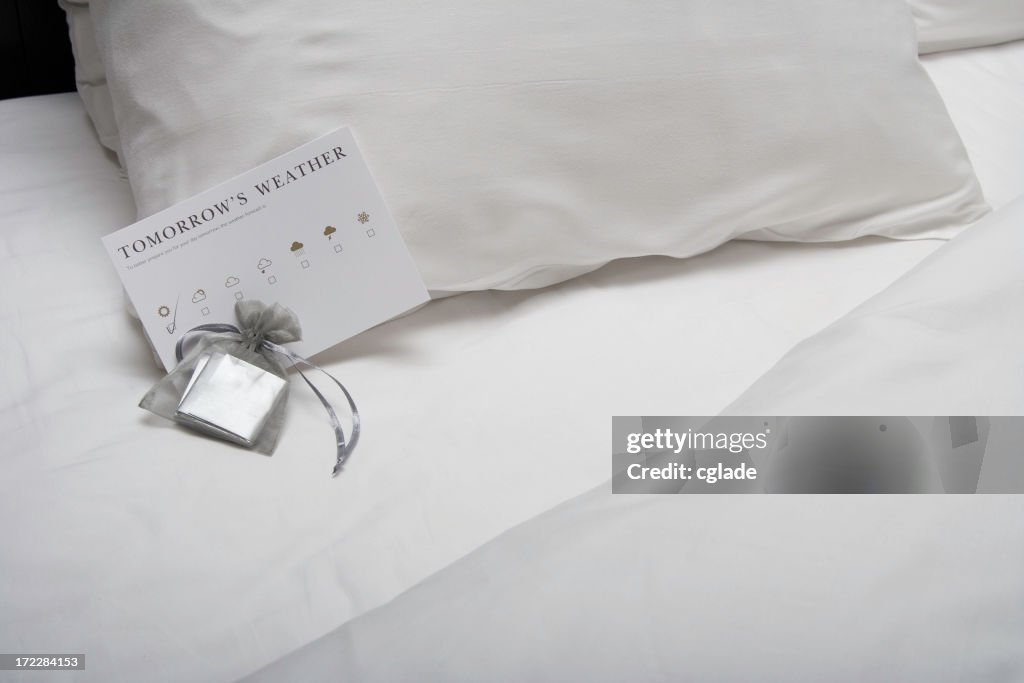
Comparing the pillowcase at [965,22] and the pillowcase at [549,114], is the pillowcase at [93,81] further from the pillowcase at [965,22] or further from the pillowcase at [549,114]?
the pillowcase at [965,22]

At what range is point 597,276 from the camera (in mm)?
823

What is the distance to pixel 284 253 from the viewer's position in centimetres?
71

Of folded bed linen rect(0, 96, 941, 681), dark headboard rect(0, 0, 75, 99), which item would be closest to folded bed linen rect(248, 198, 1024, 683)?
folded bed linen rect(0, 96, 941, 681)

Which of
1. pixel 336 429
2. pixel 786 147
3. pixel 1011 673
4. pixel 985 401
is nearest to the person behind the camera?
pixel 1011 673

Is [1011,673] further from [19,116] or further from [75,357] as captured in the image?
[19,116]

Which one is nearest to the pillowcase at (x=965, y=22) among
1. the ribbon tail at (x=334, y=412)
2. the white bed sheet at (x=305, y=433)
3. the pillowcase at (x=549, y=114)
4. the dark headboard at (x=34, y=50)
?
the pillowcase at (x=549, y=114)

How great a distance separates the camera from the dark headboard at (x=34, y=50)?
1014 mm

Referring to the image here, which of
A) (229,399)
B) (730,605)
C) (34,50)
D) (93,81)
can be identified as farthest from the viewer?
(34,50)

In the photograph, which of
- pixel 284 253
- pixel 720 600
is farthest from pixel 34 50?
pixel 720 600

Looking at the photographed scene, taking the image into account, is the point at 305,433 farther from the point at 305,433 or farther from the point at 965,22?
the point at 965,22

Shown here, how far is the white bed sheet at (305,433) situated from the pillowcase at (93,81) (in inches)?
1.7

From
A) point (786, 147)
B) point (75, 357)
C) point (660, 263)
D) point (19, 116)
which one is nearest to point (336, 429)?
Result: point (75, 357)

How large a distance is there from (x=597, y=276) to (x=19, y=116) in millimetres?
647

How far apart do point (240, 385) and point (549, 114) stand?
32cm
